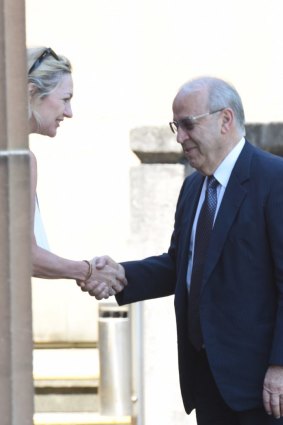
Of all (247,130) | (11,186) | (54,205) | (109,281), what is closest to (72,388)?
(54,205)

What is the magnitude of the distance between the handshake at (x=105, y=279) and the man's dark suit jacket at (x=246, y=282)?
596mm

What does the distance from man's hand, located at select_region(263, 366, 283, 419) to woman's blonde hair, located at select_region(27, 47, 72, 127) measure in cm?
117

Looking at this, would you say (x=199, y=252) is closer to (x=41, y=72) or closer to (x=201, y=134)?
(x=201, y=134)

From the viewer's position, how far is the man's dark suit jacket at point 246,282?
3.91 metres

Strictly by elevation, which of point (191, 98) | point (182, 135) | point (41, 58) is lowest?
point (182, 135)

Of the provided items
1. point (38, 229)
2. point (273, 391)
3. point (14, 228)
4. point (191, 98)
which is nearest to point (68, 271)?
point (38, 229)

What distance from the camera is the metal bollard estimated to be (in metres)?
6.72

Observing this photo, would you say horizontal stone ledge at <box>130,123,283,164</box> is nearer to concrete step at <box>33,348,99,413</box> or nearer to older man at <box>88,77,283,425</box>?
older man at <box>88,77,283,425</box>

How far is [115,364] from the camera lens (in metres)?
6.74

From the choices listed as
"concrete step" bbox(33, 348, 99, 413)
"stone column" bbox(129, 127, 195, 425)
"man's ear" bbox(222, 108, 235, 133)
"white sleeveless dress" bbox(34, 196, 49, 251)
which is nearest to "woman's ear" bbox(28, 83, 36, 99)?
"white sleeveless dress" bbox(34, 196, 49, 251)

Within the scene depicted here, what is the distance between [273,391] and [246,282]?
1.15ft

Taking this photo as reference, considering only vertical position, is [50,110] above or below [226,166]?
above

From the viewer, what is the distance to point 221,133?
160 inches

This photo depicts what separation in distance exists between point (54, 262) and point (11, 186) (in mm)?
2035
